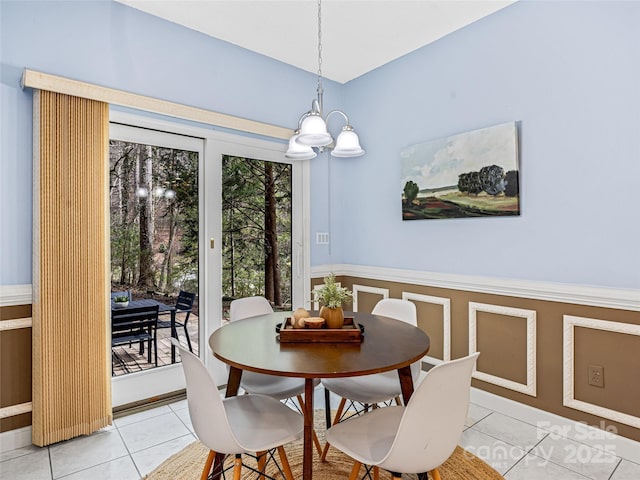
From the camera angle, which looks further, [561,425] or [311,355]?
[561,425]

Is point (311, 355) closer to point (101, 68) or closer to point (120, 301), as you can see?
point (120, 301)

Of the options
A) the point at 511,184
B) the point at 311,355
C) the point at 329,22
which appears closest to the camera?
the point at 311,355

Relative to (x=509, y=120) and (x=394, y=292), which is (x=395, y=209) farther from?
(x=509, y=120)

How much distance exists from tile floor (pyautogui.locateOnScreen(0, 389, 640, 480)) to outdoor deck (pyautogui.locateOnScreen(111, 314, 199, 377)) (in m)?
0.34

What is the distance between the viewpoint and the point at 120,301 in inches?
107

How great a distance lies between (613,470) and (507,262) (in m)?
1.27

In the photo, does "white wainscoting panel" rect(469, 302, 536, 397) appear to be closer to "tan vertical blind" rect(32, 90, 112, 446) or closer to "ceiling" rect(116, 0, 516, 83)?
"ceiling" rect(116, 0, 516, 83)

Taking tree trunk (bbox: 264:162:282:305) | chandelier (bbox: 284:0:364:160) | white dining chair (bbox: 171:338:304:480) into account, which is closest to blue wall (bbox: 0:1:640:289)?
tree trunk (bbox: 264:162:282:305)

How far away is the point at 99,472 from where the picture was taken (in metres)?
2.02

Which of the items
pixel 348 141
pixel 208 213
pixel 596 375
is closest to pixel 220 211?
pixel 208 213

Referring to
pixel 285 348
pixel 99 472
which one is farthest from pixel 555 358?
pixel 99 472

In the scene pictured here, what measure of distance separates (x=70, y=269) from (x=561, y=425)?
3205 millimetres

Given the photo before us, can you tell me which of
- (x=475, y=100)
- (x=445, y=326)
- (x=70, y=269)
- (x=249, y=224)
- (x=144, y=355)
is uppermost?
(x=475, y=100)

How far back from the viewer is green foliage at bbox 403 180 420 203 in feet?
10.6
